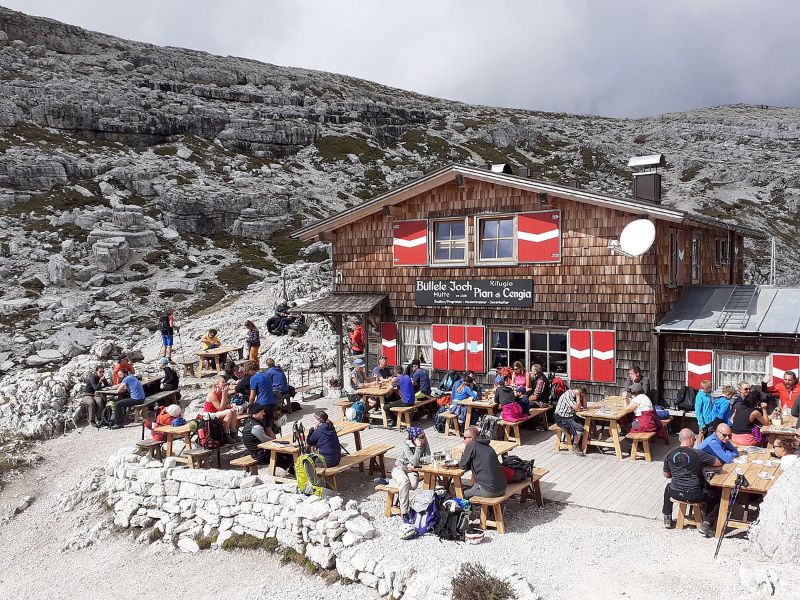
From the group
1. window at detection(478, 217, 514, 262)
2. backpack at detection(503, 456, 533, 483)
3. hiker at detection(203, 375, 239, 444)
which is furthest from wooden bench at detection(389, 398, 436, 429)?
backpack at detection(503, 456, 533, 483)

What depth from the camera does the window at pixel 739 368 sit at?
541 inches

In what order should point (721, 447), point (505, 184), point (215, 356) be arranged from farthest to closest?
point (215, 356) → point (505, 184) → point (721, 447)

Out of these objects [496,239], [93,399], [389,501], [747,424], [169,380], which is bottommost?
[389,501]

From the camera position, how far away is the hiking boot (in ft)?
27.6

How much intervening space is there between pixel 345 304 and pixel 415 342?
94.2 inches

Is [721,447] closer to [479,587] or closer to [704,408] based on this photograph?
[704,408]

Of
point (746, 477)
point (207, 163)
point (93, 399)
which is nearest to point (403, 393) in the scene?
point (746, 477)

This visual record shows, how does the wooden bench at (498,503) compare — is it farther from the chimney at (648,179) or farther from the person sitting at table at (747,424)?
the chimney at (648,179)

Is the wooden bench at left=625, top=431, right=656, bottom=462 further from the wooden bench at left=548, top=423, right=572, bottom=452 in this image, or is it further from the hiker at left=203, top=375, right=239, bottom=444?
the hiker at left=203, top=375, right=239, bottom=444

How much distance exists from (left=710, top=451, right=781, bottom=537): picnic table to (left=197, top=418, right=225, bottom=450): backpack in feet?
29.6

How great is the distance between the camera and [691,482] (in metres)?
8.42

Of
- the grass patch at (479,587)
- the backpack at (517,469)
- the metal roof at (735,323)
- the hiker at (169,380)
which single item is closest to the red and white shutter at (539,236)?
the metal roof at (735,323)

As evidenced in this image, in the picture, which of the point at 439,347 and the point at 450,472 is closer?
the point at 450,472

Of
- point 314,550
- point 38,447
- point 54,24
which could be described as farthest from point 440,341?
point 54,24
